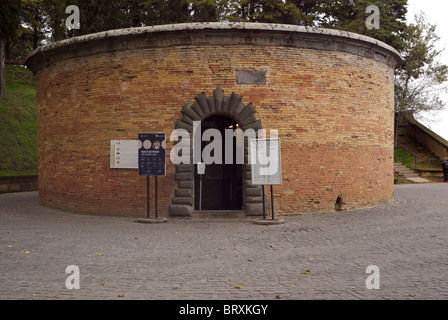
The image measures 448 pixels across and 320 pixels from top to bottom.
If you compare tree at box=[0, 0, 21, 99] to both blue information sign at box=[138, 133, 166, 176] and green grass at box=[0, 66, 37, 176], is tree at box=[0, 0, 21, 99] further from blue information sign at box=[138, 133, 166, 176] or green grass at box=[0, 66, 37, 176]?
blue information sign at box=[138, 133, 166, 176]

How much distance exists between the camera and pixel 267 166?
10.3 m

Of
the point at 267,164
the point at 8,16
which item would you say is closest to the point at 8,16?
the point at 8,16

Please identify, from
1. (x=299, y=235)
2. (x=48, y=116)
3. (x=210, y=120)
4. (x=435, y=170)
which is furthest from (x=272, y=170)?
(x=435, y=170)

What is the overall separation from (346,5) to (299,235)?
26.0m

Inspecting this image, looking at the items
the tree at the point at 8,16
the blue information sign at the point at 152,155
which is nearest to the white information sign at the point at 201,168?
the blue information sign at the point at 152,155

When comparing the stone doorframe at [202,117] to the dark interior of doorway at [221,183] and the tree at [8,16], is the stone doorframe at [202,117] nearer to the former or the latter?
the dark interior of doorway at [221,183]

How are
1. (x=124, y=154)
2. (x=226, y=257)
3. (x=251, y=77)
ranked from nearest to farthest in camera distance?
1. (x=226, y=257)
2. (x=251, y=77)
3. (x=124, y=154)

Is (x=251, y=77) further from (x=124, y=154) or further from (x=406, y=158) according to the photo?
(x=406, y=158)

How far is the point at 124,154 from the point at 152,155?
1.37 metres

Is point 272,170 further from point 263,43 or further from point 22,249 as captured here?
point 22,249

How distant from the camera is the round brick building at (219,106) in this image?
11.2 m

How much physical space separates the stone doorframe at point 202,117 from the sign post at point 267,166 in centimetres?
77

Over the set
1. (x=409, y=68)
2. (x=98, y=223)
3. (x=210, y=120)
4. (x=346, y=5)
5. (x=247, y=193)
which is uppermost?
(x=346, y=5)
